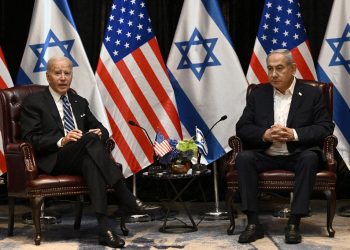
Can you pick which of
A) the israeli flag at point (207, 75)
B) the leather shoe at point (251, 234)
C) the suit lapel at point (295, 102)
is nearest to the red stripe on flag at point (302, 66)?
the israeli flag at point (207, 75)

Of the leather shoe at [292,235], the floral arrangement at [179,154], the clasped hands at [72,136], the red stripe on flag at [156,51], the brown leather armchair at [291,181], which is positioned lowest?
the leather shoe at [292,235]

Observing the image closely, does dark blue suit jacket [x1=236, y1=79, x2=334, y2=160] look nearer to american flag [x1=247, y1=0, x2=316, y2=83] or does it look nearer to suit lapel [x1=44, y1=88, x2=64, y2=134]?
american flag [x1=247, y1=0, x2=316, y2=83]

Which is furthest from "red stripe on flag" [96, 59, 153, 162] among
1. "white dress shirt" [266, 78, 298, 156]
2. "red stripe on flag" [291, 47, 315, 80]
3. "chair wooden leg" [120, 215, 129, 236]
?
"red stripe on flag" [291, 47, 315, 80]

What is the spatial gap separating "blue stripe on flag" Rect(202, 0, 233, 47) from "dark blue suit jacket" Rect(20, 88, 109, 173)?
59.0 inches

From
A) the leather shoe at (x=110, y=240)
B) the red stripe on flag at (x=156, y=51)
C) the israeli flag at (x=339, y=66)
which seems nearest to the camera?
the leather shoe at (x=110, y=240)

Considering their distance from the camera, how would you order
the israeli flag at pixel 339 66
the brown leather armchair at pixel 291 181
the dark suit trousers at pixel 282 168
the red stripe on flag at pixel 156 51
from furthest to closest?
the red stripe on flag at pixel 156 51 < the israeli flag at pixel 339 66 < the brown leather armchair at pixel 291 181 < the dark suit trousers at pixel 282 168

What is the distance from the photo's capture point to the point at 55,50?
641 centimetres

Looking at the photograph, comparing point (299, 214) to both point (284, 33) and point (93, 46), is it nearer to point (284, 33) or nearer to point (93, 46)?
point (284, 33)

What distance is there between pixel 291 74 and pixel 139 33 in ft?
5.27

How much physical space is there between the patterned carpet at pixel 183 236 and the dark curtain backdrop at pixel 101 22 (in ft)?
5.51

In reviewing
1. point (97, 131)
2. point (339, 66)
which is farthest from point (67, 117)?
point (339, 66)

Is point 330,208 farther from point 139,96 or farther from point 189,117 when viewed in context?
point 139,96

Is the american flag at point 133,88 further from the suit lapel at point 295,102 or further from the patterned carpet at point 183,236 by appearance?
the suit lapel at point 295,102

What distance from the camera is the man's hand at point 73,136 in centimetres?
520
